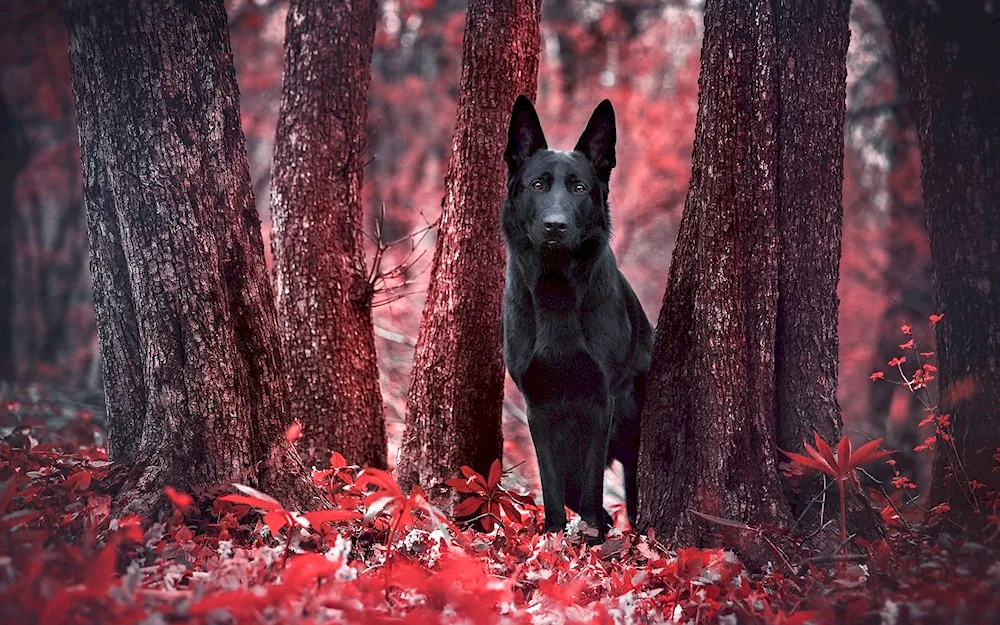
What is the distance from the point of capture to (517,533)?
420 centimetres

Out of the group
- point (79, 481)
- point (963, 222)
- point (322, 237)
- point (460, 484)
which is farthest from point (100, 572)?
point (963, 222)

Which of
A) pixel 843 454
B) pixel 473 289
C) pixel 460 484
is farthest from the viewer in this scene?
pixel 473 289

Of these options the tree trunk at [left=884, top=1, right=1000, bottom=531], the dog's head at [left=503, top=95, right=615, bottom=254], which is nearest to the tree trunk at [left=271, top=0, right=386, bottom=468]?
the dog's head at [left=503, top=95, right=615, bottom=254]

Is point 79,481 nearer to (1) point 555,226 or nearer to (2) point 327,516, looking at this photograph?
(2) point 327,516

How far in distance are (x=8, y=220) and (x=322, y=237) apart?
1071 cm

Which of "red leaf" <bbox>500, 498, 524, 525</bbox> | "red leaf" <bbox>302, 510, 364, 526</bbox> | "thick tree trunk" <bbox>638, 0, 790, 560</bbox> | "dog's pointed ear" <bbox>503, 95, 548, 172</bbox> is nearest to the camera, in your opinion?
"red leaf" <bbox>302, 510, 364, 526</bbox>

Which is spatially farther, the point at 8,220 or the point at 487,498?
the point at 8,220

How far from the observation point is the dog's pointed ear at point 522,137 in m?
4.54

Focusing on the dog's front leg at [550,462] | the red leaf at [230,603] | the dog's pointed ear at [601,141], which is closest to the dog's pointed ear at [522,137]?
the dog's pointed ear at [601,141]

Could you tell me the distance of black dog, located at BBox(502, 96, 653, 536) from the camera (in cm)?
427

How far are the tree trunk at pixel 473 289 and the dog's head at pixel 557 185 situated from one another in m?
0.40

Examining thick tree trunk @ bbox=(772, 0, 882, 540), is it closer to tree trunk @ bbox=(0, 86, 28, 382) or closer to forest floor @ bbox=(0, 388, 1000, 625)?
forest floor @ bbox=(0, 388, 1000, 625)

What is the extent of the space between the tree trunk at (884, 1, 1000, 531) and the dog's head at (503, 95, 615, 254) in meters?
1.81

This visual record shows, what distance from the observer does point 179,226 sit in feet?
11.2
